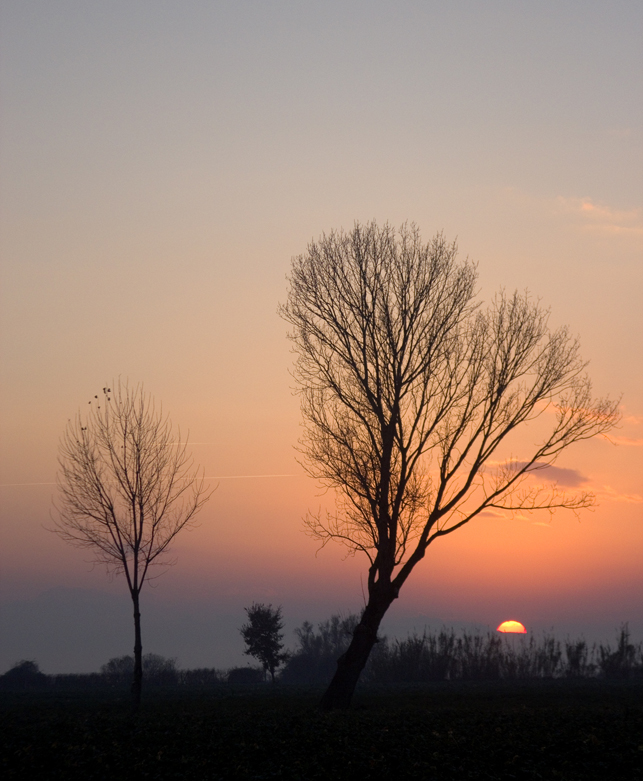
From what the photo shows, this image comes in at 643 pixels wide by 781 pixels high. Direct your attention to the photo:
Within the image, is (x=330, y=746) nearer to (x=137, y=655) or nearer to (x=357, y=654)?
(x=357, y=654)

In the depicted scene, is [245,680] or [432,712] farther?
[245,680]

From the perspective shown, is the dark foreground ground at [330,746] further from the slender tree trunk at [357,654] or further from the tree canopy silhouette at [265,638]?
the tree canopy silhouette at [265,638]

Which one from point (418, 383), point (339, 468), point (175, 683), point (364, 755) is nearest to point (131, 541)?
point (339, 468)

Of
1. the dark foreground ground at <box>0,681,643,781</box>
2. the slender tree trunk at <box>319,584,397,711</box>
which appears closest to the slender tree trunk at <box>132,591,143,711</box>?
the dark foreground ground at <box>0,681,643,781</box>

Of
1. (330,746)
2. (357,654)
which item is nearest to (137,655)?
(357,654)

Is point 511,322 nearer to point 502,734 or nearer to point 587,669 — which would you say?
point 502,734

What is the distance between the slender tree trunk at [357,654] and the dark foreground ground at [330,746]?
93.8 inches

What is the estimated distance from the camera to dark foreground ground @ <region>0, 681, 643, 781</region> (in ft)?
35.4

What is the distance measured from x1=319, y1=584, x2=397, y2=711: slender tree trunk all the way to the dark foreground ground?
238 cm

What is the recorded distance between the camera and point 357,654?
60.0 feet

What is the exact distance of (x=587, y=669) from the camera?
3528cm

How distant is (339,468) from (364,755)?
9.62 metres

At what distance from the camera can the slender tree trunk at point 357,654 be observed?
58.9 ft

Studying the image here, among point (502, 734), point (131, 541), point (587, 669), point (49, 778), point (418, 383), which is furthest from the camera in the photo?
point (587, 669)
